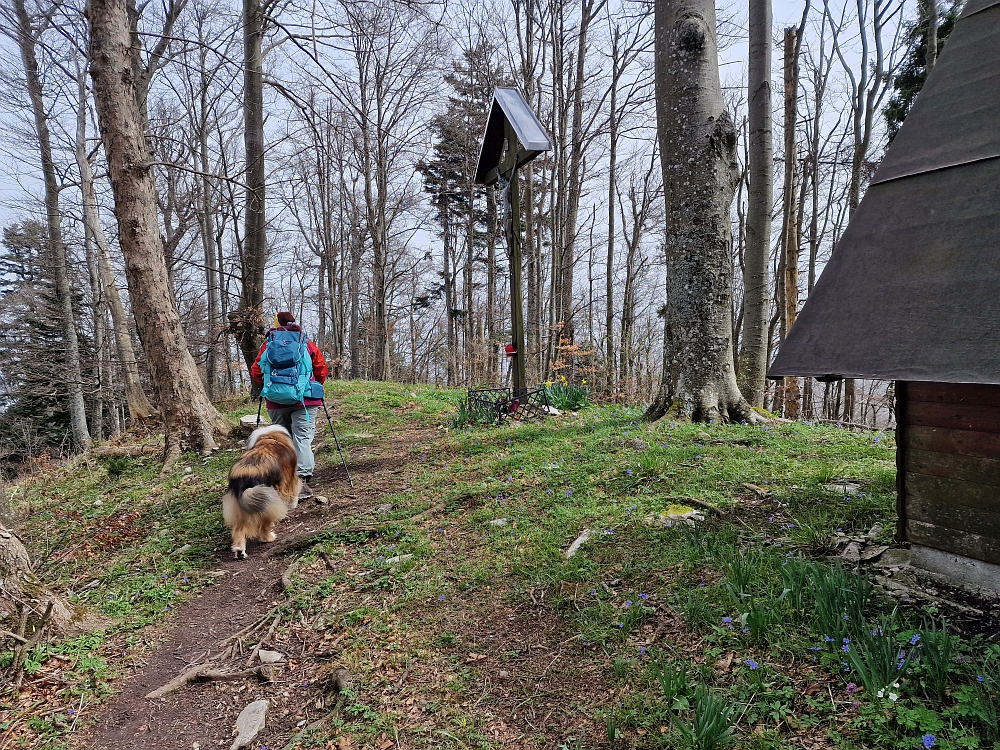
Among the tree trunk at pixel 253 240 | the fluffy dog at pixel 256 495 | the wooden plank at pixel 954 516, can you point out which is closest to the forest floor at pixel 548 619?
the fluffy dog at pixel 256 495

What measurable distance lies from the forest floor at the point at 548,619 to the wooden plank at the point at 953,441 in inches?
24.8

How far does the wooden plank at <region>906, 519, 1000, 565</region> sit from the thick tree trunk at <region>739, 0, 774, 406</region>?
590 cm

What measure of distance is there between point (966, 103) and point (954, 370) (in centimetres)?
141

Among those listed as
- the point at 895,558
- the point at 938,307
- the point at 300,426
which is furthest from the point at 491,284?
the point at 938,307

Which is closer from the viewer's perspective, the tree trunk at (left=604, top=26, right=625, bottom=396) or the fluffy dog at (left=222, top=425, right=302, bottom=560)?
the fluffy dog at (left=222, top=425, right=302, bottom=560)

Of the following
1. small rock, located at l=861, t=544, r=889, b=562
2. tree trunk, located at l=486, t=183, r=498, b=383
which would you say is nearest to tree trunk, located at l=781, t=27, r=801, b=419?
tree trunk, located at l=486, t=183, r=498, b=383

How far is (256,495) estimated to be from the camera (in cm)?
442

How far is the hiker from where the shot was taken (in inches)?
219

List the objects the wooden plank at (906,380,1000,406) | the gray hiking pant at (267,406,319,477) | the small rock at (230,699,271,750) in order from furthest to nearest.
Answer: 1. the gray hiking pant at (267,406,319,477)
2. the small rock at (230,699,271,750)
3. the wooden plank at (906,380,1000,406)

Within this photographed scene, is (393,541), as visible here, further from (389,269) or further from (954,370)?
(389,269)

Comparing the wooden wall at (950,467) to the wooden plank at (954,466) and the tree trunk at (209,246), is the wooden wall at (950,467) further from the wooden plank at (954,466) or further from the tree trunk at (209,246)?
the tree trunk at (209,246)

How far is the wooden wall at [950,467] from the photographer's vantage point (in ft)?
7.47

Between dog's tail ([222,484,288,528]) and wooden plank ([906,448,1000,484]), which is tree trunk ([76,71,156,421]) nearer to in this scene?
dog's tail ([222,484,288,528])

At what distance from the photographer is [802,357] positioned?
7.61 ft
